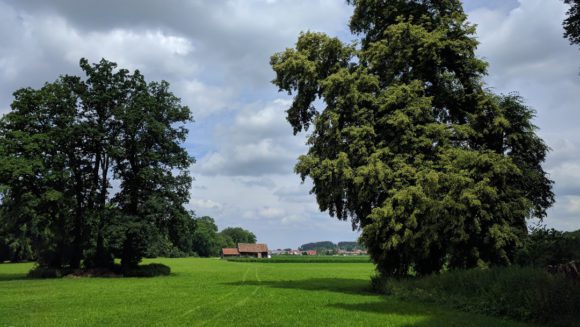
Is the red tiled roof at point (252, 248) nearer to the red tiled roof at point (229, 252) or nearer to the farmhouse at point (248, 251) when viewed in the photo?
the farmhouse at point (248, 251)

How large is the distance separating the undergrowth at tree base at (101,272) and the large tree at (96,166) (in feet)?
3.82

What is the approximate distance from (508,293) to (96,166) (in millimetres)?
44687

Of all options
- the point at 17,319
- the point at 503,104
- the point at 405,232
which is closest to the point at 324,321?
the point at 405,232

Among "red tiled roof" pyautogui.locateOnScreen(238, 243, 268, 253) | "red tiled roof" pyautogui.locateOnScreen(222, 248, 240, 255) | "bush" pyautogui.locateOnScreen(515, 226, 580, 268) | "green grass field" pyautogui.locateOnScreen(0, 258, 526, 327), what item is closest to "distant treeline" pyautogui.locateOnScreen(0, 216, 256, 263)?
"red tiled roof" pyautogui.locateOnScreen(222, 248, 240, 255)

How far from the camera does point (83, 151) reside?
50.4 m

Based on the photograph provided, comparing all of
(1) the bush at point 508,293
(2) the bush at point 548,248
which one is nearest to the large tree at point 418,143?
(2) the bush at point 548,248

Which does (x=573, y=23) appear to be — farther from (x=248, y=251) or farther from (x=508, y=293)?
(x=248, y=251)

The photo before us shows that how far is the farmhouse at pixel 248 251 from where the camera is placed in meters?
193

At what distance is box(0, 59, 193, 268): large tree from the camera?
4503 cm

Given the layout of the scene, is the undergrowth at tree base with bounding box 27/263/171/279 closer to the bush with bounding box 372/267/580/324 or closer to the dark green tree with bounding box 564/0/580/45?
the bush with bounding box 372/267/580/324

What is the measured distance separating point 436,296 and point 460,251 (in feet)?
15.0

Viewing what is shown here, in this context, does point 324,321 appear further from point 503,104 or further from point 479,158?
point 503,104

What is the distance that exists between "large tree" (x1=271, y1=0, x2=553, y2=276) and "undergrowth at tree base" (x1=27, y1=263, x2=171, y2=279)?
27.8 m

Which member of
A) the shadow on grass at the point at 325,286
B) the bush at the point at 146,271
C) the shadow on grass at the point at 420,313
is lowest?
the shadow on grass at the point at 325,286
